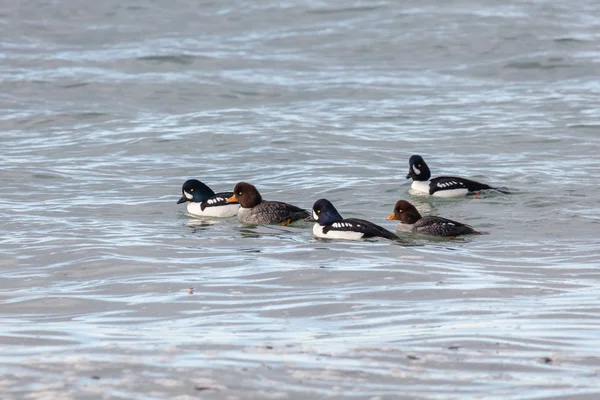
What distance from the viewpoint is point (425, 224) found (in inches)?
578

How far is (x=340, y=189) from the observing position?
18281mm

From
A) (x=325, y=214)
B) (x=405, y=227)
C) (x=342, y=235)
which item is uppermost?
(x=325, y=214)

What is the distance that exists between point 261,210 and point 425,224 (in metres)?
2.70

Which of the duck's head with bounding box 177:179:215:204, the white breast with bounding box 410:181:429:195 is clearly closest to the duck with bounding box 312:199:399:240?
the duck's head with bounding box 177:179:215:204

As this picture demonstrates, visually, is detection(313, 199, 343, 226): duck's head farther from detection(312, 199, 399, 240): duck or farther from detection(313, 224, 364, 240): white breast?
detection(313, 224, 364, 240): white breast

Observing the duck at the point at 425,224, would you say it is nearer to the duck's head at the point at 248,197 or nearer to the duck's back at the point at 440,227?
the duck's back at the point at 440,227

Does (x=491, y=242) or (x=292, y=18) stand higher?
(x=292, y=18)

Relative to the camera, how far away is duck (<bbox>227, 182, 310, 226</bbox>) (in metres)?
15.8

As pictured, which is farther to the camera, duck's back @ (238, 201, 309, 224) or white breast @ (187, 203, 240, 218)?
white breast @ (187, 203, 240, 218)

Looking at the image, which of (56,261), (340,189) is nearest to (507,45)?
(340,189)

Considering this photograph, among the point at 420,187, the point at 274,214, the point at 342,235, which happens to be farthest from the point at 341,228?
the point at 420,187

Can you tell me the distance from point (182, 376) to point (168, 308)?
9.22ft

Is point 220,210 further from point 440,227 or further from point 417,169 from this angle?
point 440,227

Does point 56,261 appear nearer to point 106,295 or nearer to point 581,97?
point 106,295
